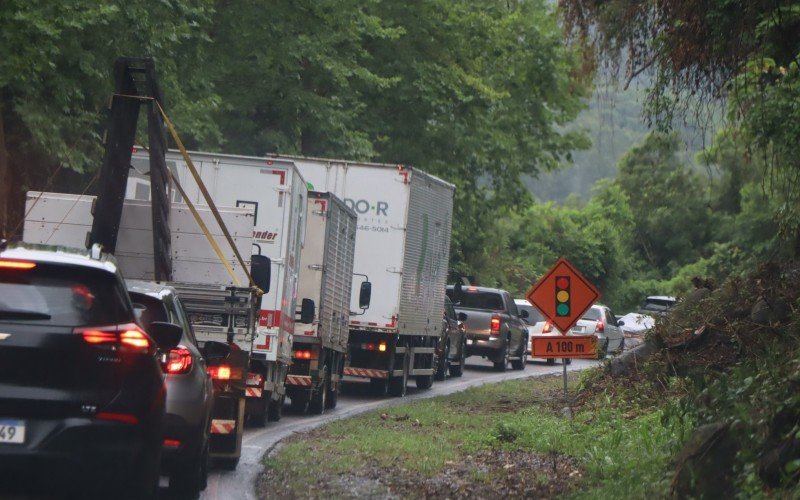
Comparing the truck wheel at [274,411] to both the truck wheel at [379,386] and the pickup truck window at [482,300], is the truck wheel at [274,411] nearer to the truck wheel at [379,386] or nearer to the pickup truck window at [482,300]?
the truck wheel at [379,386]

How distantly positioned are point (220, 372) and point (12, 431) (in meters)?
4.84

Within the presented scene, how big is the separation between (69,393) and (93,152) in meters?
14.1

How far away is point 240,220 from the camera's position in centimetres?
1541

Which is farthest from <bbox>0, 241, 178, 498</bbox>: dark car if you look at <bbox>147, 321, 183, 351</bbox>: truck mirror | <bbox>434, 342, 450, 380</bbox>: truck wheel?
<bbox>434, 342, 450, 380</bbox>: truck wheel

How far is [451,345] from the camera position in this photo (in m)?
30.7

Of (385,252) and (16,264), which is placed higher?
(385,252)

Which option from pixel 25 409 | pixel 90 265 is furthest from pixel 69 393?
pixel 90 265

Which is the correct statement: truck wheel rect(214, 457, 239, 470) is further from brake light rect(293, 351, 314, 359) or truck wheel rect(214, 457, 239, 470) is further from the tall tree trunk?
the tall tree trunk

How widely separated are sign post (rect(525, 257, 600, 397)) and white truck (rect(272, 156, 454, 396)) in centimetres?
606

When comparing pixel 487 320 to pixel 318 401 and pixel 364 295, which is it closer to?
pixel 364 295

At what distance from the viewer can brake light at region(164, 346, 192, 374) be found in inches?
379

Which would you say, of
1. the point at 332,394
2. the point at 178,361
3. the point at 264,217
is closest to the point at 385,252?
the point at 332,394

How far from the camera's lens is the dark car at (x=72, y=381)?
7.36 metres

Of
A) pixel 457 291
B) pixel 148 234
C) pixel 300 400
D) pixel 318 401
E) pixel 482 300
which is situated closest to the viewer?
pixel 148 234
